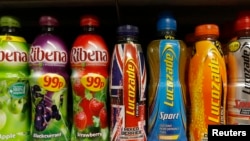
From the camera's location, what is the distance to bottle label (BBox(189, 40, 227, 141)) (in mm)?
729

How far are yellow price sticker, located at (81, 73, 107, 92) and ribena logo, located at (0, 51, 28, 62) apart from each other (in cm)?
18

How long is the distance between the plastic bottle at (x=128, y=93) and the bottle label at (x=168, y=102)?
35 millimetres

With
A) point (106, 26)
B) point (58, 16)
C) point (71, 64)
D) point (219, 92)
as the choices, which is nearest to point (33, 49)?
point (71, 64)

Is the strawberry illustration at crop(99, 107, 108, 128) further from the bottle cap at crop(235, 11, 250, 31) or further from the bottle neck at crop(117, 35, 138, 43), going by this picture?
the bottle cap at crop(235, 11, 250, 31)

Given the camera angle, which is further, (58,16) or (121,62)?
(58,16)

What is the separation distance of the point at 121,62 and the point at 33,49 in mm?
239

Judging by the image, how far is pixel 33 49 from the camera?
0.77 meters

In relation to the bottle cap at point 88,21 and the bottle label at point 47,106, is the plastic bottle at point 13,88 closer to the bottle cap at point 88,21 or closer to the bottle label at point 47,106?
the bottle label at point 47,106

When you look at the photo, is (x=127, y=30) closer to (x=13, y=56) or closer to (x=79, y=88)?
(x=79, y=88)

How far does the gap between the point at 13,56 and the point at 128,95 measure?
32cm

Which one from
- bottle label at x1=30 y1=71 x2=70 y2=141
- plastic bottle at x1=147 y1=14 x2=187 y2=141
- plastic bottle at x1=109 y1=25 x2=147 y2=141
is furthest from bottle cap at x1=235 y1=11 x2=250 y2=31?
bottle label at x1=30 y1=71 x2=70 y2=141

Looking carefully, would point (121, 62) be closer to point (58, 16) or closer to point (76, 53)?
point (76, 53)

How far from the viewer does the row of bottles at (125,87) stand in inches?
29.0

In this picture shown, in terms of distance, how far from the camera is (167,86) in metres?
0.75
